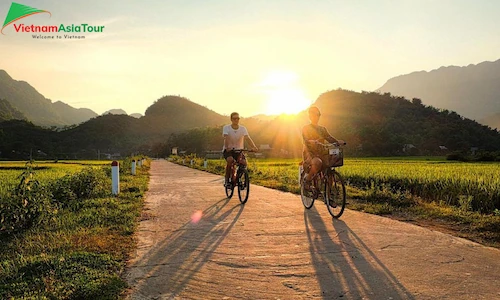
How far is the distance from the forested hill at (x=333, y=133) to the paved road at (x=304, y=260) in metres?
55.7

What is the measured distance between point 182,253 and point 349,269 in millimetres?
2042

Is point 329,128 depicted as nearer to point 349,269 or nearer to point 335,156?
point 335,156

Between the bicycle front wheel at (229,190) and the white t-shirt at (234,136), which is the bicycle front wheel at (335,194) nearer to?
the white t-shirt at (234,136)

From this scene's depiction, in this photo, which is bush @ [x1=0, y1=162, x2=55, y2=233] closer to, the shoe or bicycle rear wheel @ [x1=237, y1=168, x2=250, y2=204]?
bicycle rear wheel @ [x1=237, y1=168, x2=250, y2=204]

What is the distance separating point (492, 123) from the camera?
7303 inches

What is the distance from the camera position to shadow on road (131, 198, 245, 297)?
11.9 feet

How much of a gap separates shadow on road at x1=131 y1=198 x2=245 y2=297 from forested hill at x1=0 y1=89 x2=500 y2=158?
55.8 metres

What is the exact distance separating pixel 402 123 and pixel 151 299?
84498 millimetres

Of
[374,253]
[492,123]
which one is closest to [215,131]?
[374,253]

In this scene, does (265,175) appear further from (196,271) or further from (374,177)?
(196,271)

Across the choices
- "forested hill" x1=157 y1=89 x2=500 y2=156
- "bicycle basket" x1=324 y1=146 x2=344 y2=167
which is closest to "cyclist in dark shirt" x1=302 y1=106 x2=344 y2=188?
"bicycle basket" x1=324 y1=146 x2=344 y2=167

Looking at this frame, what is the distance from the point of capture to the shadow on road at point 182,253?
11.9ft

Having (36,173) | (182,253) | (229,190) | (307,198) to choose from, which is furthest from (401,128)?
(182,253)

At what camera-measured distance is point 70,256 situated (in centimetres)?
418
